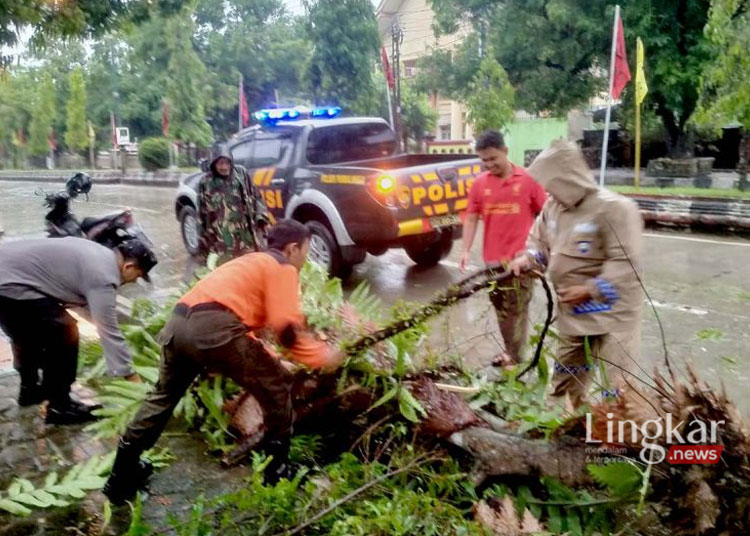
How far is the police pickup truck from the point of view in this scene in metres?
7.39

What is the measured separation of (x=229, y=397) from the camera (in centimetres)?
400

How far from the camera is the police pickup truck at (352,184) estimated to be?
7.39 meters

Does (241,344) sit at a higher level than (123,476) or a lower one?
higher

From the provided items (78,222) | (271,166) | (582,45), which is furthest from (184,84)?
(78,222)

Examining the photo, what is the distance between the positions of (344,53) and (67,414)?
2430 cm

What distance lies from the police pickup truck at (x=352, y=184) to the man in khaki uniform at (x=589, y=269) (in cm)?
390

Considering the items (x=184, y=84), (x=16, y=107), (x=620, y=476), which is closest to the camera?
(x=620, y=476)

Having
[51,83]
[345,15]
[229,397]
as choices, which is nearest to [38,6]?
[229,397]

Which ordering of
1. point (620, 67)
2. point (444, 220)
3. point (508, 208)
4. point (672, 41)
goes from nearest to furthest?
point (508, 208) < point (444, 220) < point (620, 67) < point (672, 41)

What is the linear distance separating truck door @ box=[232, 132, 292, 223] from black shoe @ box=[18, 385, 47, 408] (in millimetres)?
4377

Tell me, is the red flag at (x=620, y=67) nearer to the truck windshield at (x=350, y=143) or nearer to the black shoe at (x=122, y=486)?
the truck windshield at (x=350, y=143)

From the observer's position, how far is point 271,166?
8719 millimetres

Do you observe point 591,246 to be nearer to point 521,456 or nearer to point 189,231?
point 521,456

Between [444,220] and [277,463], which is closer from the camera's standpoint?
[277,463]
